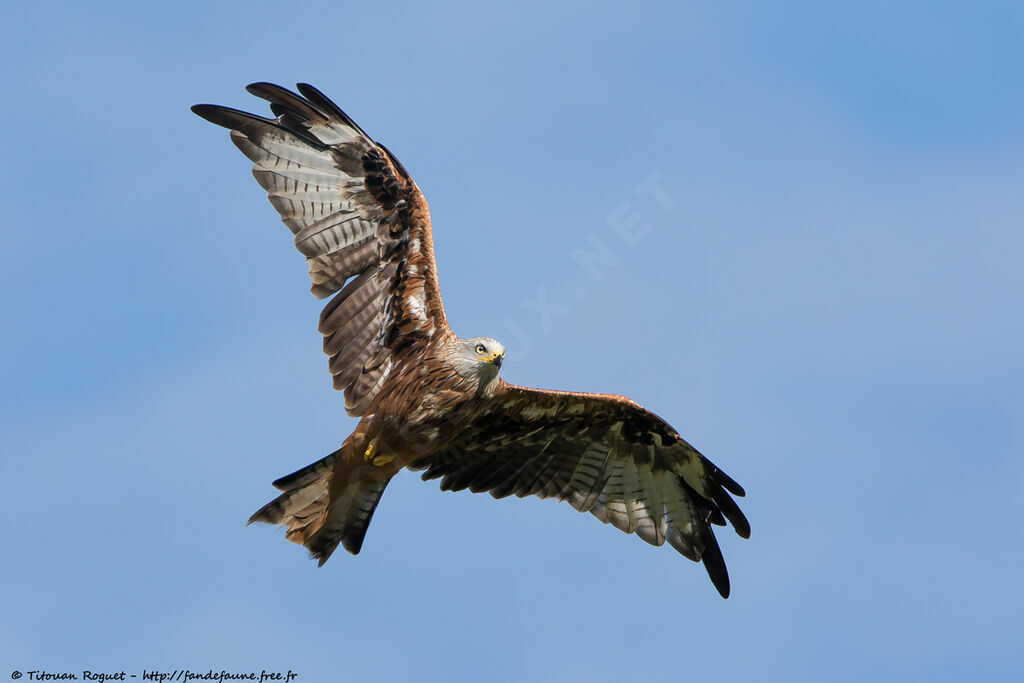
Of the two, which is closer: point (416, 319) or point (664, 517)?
point (416, 319)

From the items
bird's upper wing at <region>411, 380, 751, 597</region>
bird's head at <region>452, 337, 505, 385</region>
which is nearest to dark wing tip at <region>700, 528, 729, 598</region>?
bird's upper wing at <region>411, 380, 751, 597</region>

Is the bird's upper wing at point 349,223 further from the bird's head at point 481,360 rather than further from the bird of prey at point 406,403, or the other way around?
the bird's head at point 481,360

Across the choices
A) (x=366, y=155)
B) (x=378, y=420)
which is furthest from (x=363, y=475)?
(x=366, y=155)

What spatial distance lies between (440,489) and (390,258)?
2.56 m

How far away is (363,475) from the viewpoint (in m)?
11.6

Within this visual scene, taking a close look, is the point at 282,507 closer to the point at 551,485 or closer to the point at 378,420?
the point at 378,420

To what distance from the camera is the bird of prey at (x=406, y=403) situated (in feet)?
37.2

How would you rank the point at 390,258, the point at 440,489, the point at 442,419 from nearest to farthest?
the point at 442,419 → the point at 390,258 → the point at 440,489

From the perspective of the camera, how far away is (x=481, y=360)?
1089 centimetres

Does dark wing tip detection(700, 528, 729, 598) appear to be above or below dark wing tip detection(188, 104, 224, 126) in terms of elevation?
below

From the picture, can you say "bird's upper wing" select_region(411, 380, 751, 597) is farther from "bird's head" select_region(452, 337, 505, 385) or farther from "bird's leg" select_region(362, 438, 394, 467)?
"bird's head" select_region(452, 337, 505, 385)

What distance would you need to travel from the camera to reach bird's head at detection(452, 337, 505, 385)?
35.7 feet

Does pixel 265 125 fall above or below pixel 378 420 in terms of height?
above

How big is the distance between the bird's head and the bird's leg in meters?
1.13
